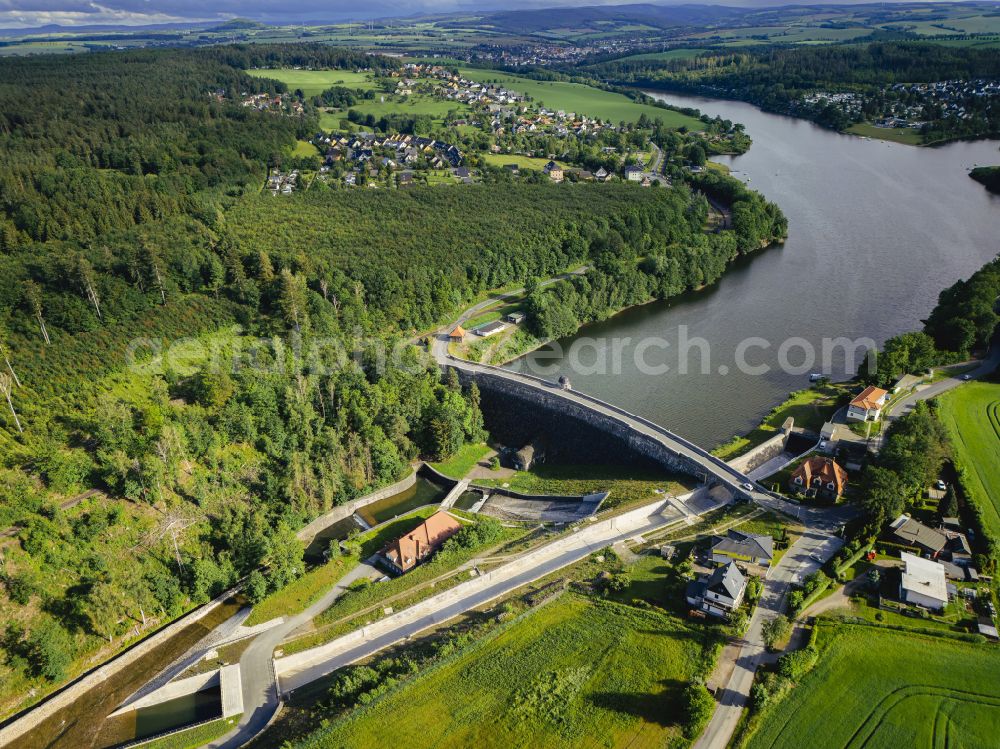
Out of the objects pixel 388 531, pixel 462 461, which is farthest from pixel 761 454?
pixel 388 531

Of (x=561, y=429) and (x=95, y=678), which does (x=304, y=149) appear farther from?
(x=95, y=678)

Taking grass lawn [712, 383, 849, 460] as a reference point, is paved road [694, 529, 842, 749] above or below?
below

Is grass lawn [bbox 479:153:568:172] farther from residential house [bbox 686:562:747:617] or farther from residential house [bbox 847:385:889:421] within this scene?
residential house [bbox 686:562:747:617]

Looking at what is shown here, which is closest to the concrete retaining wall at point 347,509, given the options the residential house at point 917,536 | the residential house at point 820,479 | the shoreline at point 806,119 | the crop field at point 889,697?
the residential house at point 820,479

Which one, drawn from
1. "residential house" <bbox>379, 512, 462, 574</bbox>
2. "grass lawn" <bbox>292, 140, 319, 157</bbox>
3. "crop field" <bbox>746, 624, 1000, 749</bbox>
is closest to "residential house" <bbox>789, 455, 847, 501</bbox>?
"crop field" <bbox>746, 624, 1000, 749</bbox>

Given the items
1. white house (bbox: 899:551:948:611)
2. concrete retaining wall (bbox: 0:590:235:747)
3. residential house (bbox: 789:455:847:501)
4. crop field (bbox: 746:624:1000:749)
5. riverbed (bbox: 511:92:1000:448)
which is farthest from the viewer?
riverbed (bbox: 511:92:1000:448)

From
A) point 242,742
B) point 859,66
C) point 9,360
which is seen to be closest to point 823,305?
point 242,742

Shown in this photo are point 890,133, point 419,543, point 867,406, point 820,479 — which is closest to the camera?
point 419,543
